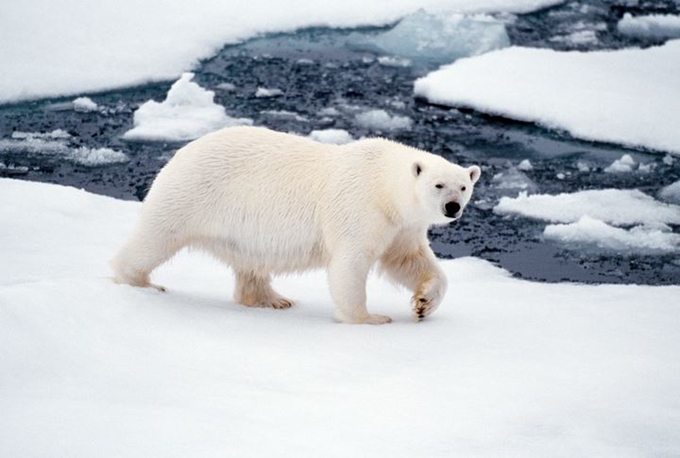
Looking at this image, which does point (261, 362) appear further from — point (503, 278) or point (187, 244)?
point (503, 278)

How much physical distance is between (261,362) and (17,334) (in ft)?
3.02

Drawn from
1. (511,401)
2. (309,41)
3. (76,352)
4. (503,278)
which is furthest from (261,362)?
(309,41)

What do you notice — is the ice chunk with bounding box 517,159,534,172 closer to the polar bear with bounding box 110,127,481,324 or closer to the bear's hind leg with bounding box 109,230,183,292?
the polar bear with bounding box 110,127,481,324

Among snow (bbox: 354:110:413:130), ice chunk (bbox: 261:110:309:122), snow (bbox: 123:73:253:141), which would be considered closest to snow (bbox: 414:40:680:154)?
snow (bbox: 354:110:413:130)

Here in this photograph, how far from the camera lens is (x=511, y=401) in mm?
3334

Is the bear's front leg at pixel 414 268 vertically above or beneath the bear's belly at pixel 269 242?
beneath

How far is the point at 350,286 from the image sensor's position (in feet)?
15.2

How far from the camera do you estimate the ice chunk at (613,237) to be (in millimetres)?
6988

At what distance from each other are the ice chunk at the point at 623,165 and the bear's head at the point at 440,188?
4.26 metres

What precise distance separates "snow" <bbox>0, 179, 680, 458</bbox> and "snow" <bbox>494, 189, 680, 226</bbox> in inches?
89.1

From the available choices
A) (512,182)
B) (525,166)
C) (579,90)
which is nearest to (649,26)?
(579,90)

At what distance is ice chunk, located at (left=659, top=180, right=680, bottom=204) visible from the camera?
7.84 metres

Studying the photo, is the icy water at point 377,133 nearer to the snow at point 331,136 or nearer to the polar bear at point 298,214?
the snow at point 331,136

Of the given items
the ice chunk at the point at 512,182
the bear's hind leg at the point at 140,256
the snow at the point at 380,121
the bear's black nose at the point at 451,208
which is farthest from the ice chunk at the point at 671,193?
the bear's hind leg at the point at 140,256
